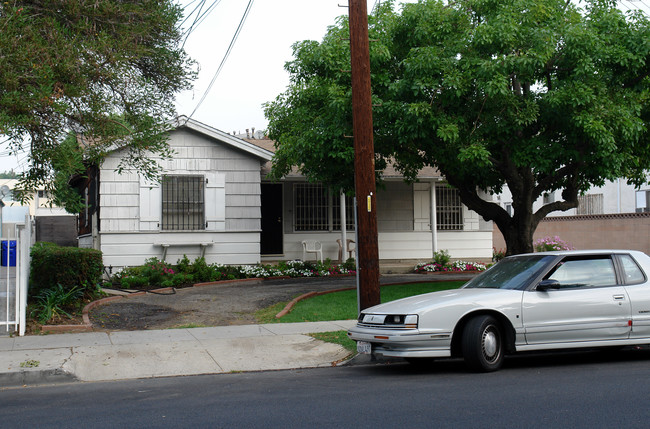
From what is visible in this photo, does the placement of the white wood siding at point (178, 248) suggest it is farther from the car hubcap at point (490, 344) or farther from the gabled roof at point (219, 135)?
the car hubcap at point (490, 344)

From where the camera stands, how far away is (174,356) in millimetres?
9430

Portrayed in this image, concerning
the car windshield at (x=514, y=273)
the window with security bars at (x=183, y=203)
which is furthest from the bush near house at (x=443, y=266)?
the car windshield at (x=514, y=273)

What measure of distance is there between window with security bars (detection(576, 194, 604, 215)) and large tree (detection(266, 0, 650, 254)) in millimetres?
18496

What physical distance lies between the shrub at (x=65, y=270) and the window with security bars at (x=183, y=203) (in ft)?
16.5

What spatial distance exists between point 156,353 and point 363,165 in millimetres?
3997

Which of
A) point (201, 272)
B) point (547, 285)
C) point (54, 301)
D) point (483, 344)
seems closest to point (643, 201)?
point (201, 272)

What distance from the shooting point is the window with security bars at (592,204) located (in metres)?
32.7

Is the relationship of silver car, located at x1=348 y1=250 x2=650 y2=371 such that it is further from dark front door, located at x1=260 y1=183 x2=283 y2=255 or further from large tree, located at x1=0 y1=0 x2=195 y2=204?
dark front door, located at x1=260 y1=183 x2=283 y2=255

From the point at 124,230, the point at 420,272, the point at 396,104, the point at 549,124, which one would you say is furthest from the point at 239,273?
the point at 549,124

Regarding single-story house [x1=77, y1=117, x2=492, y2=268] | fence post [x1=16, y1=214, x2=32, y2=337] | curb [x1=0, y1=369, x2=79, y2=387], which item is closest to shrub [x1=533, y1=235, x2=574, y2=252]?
single-story house [x1=77, y1=117, x2=492, y2=268]

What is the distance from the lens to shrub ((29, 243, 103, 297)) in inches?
499

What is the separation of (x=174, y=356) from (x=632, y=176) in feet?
35.1

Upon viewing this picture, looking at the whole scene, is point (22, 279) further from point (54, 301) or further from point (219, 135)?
point (219, 135)

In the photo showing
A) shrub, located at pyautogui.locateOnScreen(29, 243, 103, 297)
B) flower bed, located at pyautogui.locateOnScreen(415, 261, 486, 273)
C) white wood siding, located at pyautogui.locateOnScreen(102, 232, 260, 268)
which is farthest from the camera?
flower bed, located at pyautogui.locateOnScreen(415, 261, 486, 273)
